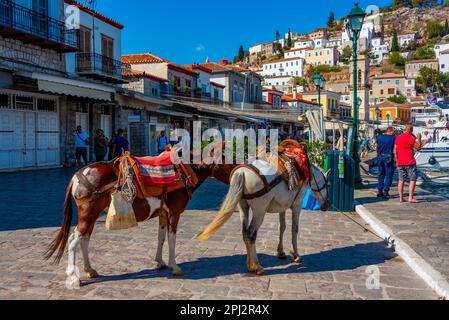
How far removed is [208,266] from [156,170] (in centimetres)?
132

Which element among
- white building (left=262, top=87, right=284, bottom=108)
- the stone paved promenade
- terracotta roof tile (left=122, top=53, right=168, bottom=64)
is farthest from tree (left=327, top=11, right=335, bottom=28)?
the stone paved promenade

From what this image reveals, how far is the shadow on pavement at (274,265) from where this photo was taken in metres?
4.39

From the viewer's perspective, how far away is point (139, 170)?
424cm

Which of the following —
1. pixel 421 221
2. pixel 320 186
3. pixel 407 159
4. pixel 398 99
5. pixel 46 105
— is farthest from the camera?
pixel 398 99

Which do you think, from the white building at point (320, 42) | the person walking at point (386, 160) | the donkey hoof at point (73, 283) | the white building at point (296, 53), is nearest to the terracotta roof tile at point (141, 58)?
the person walking at point (386, 160)

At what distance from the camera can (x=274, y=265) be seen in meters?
4.84

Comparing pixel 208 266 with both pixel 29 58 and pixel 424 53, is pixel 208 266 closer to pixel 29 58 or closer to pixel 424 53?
pixel 29 58

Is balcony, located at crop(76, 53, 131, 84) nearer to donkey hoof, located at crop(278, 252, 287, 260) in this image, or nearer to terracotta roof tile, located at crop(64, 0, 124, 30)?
terracotta roof tile, located at crop(64, 0, 124, 30)

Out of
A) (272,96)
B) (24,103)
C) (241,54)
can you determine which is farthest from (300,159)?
(241,54)

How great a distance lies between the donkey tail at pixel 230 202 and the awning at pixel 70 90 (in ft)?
34.1

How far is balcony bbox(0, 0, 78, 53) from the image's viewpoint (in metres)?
14.5

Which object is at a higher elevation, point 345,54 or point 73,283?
point 345,54

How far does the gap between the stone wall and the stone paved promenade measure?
30.8 feet

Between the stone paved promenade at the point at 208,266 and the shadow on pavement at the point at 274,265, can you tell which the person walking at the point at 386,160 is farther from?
the shadow on pavement at the point at 274,265
